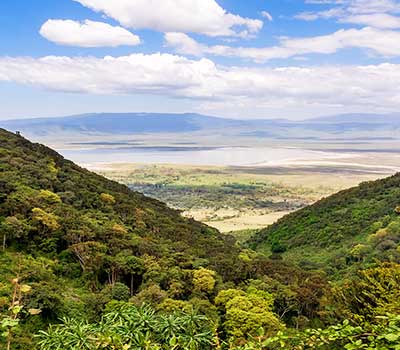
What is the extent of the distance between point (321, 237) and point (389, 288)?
135 ft

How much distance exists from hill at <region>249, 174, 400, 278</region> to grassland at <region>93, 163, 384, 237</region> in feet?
63.1

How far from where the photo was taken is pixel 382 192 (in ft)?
226

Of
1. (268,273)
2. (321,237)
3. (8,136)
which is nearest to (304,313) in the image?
(268,273)

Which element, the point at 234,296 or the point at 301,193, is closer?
the point at 234,296

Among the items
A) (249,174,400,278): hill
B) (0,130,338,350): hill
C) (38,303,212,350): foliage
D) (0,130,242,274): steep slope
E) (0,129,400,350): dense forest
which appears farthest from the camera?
(249,174,400,278): hill

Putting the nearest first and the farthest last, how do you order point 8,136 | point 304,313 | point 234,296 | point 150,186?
point 234,296 → point 304,313 → point 8,136 → point 150,186

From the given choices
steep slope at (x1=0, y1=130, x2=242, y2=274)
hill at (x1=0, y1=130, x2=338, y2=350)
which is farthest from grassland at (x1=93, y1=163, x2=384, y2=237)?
hill at (x1=0, y1=130, x2=338, y2=350)

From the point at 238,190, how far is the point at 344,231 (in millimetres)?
98367

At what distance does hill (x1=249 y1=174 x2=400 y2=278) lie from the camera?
47.0m

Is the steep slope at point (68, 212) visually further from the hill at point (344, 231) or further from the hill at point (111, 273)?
the hill at point (344, 231)

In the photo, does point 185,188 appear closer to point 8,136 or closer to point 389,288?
point 8,136

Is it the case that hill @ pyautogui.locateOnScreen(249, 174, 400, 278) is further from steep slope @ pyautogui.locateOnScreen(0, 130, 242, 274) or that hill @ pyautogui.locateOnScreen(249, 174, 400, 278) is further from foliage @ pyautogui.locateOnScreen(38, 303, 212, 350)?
foliage @ pyautogui.locateOnScreen(38, 303, 212, 350)

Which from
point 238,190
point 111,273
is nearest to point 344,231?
point 111,273

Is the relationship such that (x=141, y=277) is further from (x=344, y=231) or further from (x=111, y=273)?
(x=344, y=231)
